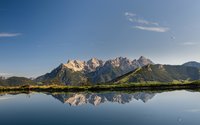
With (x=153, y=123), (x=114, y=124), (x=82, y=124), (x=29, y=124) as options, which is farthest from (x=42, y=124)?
(x=153, y=123)

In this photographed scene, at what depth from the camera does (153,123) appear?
63.4 m

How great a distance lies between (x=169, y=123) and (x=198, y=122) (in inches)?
246

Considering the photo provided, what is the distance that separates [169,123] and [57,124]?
26.8 metres

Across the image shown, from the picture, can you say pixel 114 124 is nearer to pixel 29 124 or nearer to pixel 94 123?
pixel 94 123

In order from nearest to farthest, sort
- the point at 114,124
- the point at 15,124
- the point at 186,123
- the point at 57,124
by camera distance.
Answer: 1. the point at 186,123
2. the point at 114,124
3. the point at 57,124
4. the point at 15,124

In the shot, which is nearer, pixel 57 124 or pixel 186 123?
pixel 186 123

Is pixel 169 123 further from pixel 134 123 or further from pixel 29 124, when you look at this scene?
pixel 29 124

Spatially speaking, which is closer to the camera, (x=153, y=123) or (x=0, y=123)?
(x=153, y=123)

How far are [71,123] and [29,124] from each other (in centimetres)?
1152

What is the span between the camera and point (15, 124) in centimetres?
7350

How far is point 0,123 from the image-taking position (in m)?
76.2

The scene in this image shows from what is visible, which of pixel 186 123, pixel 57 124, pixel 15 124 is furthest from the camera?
pixel 15 124

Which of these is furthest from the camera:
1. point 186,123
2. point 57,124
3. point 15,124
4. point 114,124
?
point 15,124

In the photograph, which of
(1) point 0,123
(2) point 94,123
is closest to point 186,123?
(2) point 94,123
